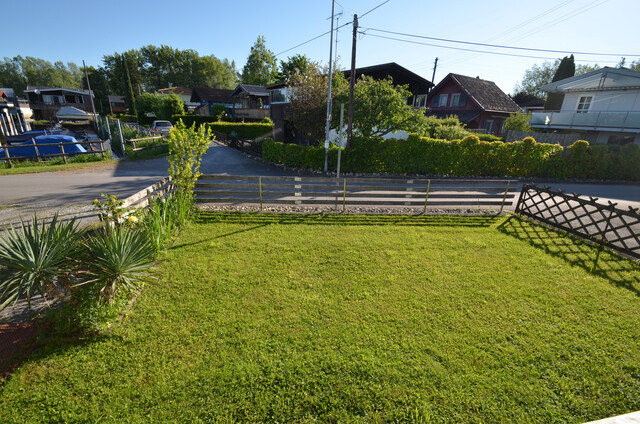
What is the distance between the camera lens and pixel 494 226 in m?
9.31

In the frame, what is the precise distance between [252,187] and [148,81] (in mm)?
105690

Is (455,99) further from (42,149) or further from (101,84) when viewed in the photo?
(101,84)

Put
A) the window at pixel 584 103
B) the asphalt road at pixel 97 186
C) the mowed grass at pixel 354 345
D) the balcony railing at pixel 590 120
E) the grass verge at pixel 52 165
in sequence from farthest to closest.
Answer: the window at pixel 584 103 → the balcony railing at pixel 590 120 → the grass verge at pixel 52 165 → the asphalt road at pixel 97 186 → the mowed grass at pixel 354 345

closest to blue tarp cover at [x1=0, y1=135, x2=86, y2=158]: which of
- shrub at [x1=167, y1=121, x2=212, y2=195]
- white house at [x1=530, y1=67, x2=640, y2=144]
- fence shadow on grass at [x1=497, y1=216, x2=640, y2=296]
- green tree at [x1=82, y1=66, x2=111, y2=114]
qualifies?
shrub at [x1=167, y1=121, x2=212, y2=195]

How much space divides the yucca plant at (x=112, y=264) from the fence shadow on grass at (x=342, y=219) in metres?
4.31

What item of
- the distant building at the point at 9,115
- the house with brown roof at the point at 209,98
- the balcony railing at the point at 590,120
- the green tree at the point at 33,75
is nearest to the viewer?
the balcony railing at the point at 590,120

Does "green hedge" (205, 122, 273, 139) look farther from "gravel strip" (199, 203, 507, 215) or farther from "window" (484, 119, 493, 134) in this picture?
"window" (484, 119, 493, 134)

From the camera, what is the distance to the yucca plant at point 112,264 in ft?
13.9

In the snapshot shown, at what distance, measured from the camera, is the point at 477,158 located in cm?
1706

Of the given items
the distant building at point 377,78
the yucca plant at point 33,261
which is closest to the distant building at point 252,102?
the distant building at point 377,78

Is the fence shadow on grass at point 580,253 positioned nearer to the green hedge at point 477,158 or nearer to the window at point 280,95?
the green hedge at point 477,158

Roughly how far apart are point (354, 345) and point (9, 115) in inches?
1735

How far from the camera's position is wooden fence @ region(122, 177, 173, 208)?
6.68m

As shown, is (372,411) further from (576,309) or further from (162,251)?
(162,251)
